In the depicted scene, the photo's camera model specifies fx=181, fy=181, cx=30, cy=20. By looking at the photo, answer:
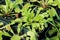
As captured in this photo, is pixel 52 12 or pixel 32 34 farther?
pixel 52 12

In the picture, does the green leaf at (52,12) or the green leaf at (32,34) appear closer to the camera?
the green leaf at (32,34)

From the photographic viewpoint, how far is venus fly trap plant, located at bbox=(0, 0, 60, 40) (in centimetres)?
121

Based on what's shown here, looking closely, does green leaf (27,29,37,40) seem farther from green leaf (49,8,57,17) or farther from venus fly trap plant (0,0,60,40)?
green leaf (49,8,57,17)

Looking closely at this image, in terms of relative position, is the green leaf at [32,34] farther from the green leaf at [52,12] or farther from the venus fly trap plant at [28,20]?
the green leaf at [52,12]

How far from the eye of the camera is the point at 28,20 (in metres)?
1.25

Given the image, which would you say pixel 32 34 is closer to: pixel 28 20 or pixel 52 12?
pixel 28 20

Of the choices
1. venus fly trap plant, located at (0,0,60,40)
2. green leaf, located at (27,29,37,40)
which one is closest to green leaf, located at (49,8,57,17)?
venus fly trap plant, located at (0,0,60,40)

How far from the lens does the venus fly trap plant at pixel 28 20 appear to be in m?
1.21

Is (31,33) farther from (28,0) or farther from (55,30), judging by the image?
(28,0)

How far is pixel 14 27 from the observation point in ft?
4.12

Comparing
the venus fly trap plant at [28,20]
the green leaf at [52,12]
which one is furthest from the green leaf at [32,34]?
the green leaf at [52,12]

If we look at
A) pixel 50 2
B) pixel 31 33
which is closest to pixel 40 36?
pixel 31 33

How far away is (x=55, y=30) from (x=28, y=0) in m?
0.36

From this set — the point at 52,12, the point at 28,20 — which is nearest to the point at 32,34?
the point at 28,20
